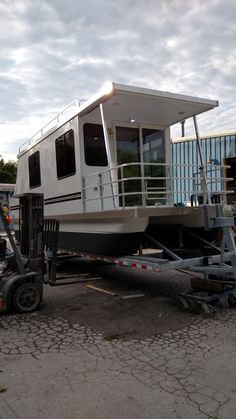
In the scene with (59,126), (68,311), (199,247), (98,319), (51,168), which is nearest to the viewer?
(98,319)

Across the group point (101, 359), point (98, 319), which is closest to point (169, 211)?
point (98, 319)

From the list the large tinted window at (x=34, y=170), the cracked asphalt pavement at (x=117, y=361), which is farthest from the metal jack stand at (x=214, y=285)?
the large tinted window at (x=34, y=170)

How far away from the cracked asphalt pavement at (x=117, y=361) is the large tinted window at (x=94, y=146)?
8.83ft

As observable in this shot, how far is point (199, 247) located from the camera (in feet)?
24.2

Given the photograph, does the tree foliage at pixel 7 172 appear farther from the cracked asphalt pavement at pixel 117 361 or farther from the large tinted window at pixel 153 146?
the cracked asphalt pavement at pixel 117 361

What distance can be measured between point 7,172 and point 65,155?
46400mm

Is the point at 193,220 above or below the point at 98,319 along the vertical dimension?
above

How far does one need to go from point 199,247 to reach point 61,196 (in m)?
3.08

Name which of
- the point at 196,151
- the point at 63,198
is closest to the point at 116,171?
the point at 63,198

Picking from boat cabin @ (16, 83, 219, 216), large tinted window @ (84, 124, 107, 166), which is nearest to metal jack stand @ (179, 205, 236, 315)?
boat cabin @ (16, 83, 219, 216)

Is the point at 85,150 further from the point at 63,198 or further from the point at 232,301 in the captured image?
the point at 232,301

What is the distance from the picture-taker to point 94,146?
290 inches

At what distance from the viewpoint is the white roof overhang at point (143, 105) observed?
608 cm

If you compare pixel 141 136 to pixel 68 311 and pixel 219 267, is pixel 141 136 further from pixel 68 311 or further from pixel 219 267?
pixel 68 311
